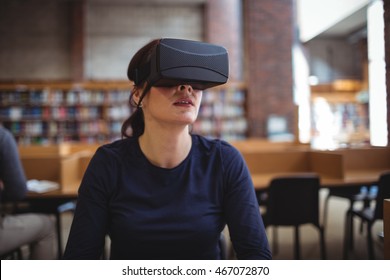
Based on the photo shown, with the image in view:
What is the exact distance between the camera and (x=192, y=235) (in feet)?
2.88

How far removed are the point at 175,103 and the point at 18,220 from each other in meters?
1.28

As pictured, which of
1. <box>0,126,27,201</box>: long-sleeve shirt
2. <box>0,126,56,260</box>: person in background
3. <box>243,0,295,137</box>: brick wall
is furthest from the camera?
<box>243,0,295,137</box>: brick wall

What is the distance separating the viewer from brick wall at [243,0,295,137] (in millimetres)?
6707

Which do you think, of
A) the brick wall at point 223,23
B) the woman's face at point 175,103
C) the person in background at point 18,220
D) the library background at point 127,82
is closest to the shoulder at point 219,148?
the woman's face at point 175,103

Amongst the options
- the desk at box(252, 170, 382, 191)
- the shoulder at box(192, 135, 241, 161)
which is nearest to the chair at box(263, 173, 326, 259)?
the desk at box(252, 170, 382, 191)

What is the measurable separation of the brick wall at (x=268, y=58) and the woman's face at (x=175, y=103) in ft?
20.4

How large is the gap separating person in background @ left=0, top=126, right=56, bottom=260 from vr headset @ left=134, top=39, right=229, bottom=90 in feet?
4.15

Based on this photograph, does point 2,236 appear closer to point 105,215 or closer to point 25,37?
point 105,215

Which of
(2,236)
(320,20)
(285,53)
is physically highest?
(285,53)

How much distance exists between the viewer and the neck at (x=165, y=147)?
3.00 feet

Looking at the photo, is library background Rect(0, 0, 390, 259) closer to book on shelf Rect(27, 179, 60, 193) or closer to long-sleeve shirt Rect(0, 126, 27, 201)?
book on shelf Rect(27, 179, 60, 193)

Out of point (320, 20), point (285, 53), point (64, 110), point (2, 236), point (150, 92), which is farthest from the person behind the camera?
point (64, 110)
